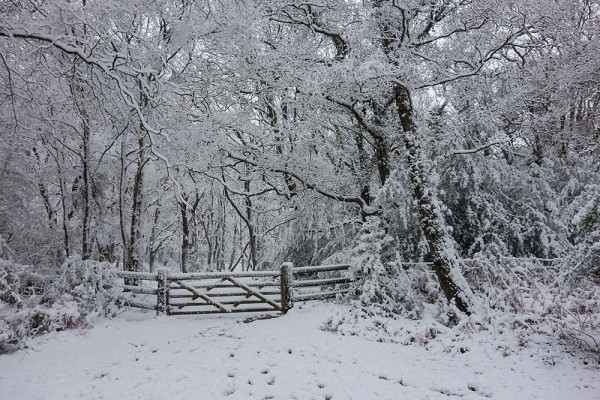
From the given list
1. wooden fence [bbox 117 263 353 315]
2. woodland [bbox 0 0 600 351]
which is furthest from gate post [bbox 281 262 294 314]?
woodland [bbox 0 0 600 351]

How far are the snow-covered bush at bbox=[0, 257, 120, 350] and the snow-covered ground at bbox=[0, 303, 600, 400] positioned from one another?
348 millimetres

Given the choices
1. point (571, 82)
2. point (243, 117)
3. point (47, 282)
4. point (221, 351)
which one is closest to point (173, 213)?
point (243, 117)

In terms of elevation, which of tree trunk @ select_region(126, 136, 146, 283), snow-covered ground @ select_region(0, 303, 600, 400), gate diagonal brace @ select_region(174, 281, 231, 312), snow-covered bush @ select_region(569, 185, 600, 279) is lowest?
snow-covered ground @ select_region(0, 303, 600, 400)

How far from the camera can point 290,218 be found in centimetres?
1291

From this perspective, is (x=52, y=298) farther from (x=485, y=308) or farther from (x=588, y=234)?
(x=588, y=234)

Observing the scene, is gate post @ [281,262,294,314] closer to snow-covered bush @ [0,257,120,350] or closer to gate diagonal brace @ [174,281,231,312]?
gate diagonal brace @ [174,281,231,312]

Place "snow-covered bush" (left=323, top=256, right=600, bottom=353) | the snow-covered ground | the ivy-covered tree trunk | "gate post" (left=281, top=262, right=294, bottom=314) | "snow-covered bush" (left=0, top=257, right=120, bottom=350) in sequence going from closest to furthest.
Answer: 1. the snow-covered ground
2. "snow-covered bush" (left=323, top=256, right=600, bottom=353)
3. "snow-covered bush" (left=0, top=257, right=120, bottom=350)
4. the ivy-covered tree trunk
5. "gate post" (left=281, top=262, right=294, bottom=314)

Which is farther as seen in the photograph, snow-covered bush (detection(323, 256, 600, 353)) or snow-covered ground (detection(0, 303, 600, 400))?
snow-covered bush (detection(323, 256, 600, 353))

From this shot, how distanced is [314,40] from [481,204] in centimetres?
662

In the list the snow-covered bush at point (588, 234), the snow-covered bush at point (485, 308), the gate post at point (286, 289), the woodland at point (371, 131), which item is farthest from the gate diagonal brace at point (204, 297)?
the snow-covered bush at point (588, 234)

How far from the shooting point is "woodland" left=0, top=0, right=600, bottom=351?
7719 millimetres

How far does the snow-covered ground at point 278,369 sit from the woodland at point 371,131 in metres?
1.00

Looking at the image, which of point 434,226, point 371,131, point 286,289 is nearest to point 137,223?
point 286,289

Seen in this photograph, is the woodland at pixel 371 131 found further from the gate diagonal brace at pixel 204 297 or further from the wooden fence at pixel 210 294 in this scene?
the gate diagonal brace at pixel 204 297
